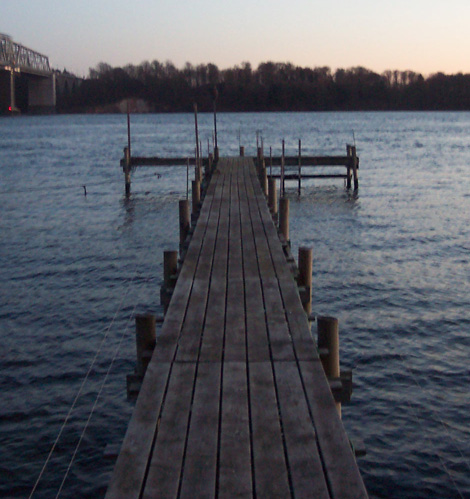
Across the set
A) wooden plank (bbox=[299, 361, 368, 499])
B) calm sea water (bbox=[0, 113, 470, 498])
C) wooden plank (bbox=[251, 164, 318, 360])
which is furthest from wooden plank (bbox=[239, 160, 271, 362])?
calm sea water (bbox=[0, 113, 470, 498])

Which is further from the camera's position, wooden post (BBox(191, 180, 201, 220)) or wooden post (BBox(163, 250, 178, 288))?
wooden post (BBox(191, 180, 201, 220))

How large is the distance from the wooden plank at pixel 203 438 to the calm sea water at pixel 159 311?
3.85m

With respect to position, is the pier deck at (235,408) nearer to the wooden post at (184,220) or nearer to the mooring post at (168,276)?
the mooring post at (168,276)

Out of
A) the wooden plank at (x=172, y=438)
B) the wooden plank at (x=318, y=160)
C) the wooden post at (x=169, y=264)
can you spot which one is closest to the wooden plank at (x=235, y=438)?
the wooden plank at (x=172, y=438)

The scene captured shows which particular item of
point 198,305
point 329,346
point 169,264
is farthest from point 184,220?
point 329,346

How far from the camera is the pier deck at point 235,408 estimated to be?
15.6ft

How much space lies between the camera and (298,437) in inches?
208

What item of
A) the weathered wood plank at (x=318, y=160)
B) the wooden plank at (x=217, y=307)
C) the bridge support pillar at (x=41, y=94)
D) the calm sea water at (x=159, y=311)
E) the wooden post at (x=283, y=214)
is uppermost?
the bridge support pillar at (x=41, y=94)

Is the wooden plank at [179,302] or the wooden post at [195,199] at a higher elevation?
the wooden post at [195,199]

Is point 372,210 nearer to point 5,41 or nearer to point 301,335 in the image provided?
point 301,335

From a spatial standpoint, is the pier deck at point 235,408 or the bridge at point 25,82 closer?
the pier deck at point 235,408

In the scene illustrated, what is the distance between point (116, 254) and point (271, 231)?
1094 cm

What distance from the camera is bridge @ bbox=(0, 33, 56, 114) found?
160 m

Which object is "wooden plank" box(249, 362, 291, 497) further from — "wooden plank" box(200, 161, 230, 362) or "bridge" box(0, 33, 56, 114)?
"bridge" box(0, 33, 56, 114)
